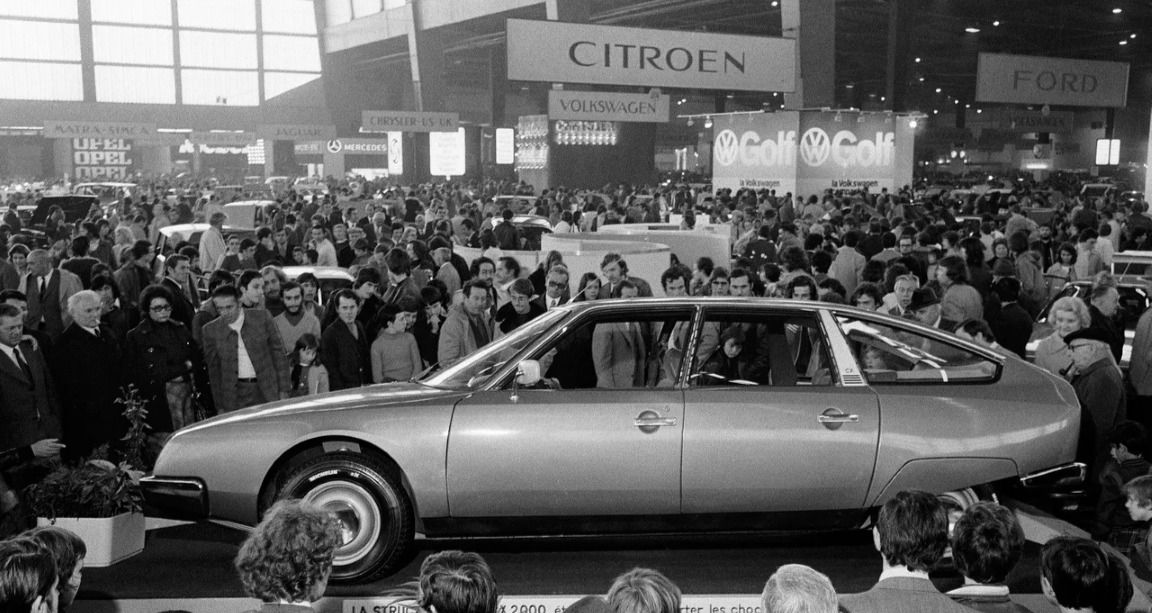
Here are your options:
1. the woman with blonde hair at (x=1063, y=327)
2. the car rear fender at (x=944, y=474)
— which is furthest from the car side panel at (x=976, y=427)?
the woman with blonde hair at (x=1063, y=327)

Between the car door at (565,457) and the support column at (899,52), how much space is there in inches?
1021

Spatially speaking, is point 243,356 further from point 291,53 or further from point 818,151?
point 291,53

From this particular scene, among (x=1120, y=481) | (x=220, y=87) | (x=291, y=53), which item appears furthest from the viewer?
(x=291, y=53)

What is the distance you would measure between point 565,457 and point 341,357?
10.8ft

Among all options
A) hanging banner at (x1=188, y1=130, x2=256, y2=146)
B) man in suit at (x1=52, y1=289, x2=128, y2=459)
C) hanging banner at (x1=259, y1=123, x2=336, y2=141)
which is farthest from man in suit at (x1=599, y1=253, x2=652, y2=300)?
hanging banner at (x1=188, y1=130, x2=256, y2=146)

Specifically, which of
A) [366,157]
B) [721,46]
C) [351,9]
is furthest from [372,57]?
[721,46]

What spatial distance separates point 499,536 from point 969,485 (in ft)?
8.50

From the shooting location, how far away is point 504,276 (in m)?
11.3

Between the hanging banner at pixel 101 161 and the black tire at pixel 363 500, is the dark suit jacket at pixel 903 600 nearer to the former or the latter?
the black tire at pixel 363 500

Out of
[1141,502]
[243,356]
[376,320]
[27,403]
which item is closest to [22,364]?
[27,403]

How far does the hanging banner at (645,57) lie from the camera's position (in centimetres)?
1891

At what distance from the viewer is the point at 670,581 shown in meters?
3.64

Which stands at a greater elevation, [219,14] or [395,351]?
[219,14]

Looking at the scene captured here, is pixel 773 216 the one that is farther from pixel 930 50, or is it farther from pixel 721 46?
pixel 930 50
